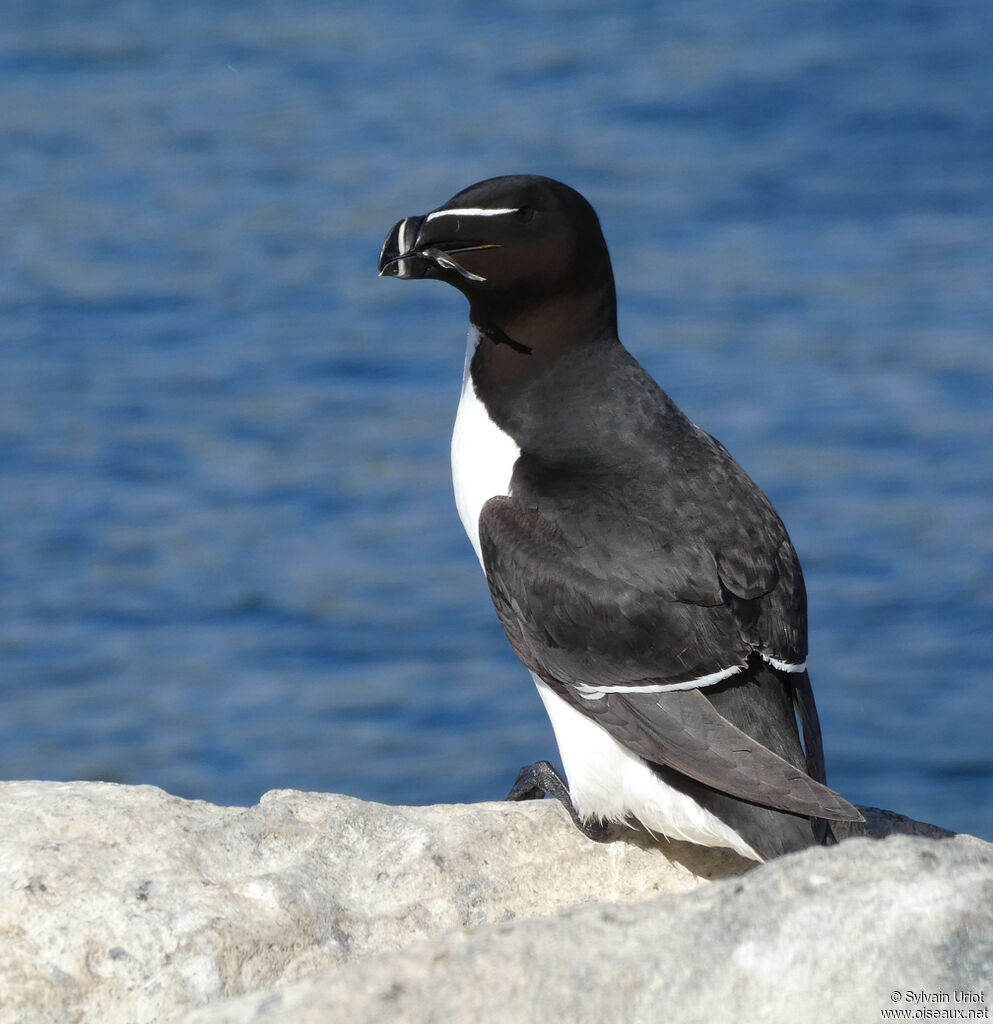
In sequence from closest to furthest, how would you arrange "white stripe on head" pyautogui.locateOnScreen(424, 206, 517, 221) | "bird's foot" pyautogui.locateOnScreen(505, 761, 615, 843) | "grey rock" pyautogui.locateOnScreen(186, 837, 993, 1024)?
"grey rock" pyautogui.locateOnScreen(186, 837, 993, 1024), "bird's foot" pyautogui.locateOnScreen(505, 761, 615, 843), "white stripe on head" pyautogui.locateOnScreen(424, 206, 517, 221)

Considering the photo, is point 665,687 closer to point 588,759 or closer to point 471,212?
point 588,759

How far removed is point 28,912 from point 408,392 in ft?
→ 26.6

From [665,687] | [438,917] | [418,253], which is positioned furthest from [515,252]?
[438,917]

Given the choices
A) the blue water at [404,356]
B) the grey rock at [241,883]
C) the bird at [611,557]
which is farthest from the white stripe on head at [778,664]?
the blue water at [404,356]

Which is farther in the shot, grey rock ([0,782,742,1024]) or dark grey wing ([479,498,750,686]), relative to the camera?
dark grey wing ([479,498,750,686])

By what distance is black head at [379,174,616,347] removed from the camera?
5105mm

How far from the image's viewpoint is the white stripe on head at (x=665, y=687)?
4582 millimetres

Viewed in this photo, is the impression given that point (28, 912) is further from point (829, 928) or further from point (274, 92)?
point (274, 92)

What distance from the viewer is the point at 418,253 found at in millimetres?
5145

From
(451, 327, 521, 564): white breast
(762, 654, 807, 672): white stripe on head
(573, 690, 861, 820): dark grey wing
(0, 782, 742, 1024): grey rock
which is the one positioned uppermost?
(451, 327, 521, 564): white breast

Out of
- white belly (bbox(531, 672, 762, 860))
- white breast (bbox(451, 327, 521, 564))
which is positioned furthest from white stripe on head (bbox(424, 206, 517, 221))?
white belly (bbox(531, 672, 762, 860))

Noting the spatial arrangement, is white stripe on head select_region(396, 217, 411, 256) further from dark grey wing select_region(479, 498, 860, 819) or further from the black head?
dark grey wing select_region(479, 498, 860, 819)

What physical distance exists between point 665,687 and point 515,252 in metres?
1.29

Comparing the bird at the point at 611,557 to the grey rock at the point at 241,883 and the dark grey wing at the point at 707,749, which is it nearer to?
the dark grey wing at the point at 707,749
